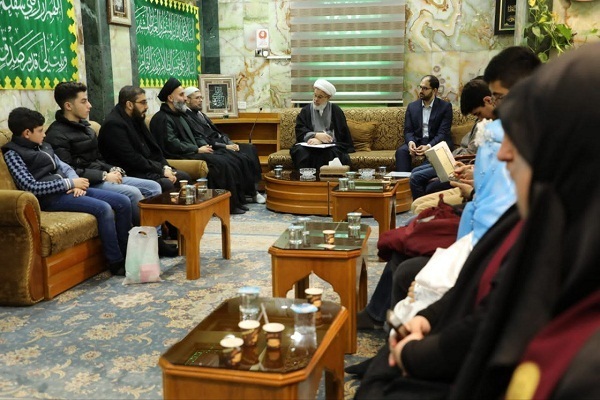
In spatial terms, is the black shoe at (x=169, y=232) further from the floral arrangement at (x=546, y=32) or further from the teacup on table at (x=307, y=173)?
the floral arrangement at (x=546, y=32)

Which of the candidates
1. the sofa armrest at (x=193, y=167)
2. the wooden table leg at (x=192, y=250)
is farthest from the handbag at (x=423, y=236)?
the sofa armrest at (x=193, y=167)

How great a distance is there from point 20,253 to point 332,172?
10.4 feet

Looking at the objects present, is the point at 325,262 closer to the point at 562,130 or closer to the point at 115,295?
the point at 115,295

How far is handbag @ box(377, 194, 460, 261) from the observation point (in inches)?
116

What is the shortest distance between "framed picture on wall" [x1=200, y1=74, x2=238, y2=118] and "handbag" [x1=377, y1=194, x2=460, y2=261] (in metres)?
5.45

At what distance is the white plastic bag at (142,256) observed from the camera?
13.7 ft

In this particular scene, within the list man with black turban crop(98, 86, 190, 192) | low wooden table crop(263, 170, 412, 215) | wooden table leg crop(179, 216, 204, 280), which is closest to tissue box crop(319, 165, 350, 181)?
low wooden table crop(263, 170, 412, 215)

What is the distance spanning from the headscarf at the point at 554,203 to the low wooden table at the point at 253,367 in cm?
84

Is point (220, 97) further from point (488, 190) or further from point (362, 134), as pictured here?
point (488, 190)

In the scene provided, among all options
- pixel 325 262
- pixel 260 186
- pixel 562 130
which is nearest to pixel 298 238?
Answer: pixel 325 262

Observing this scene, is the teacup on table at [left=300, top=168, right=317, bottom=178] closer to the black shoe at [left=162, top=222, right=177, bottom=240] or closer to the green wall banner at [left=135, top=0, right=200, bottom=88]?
the black shoe at [left=162, top=222, right=177, bottom=240]

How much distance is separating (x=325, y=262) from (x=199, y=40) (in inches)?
246

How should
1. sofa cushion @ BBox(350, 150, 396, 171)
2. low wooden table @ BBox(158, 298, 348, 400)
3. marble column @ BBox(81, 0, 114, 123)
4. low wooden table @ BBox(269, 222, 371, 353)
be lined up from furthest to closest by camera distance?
sofa cushion @ BBox(350, 150, 396, 171) → marble column @ BBox(81, 0, 114, 123) → low wooden table @ BBox(269, 222, 371, 353) → low wooden table @ BBox(158, 298, 348, 400)

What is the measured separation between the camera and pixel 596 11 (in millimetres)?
6168
